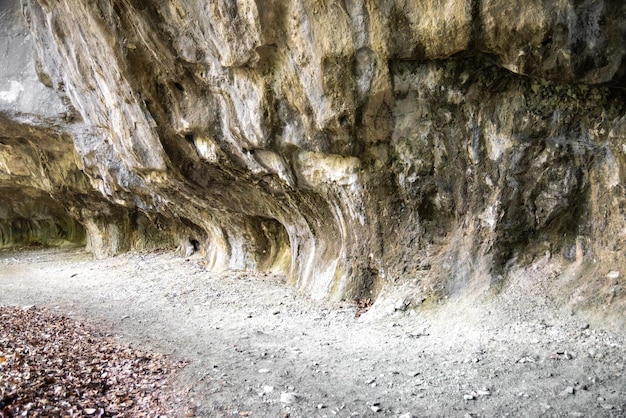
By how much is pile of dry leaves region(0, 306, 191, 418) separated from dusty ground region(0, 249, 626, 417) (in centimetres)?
34

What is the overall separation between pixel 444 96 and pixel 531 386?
405 centimetres

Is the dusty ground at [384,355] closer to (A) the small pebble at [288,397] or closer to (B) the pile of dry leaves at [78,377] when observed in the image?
(A) the small pebble at [288,397]

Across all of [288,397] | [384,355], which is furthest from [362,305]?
[288,397]

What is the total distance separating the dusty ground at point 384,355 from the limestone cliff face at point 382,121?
0.72m

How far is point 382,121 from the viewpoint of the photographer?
791cm

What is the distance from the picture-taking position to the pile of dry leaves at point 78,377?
512cm

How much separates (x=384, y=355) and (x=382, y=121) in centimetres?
352

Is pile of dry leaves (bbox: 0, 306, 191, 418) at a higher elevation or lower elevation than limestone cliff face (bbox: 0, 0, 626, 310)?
lower

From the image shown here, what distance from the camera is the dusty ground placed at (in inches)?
195

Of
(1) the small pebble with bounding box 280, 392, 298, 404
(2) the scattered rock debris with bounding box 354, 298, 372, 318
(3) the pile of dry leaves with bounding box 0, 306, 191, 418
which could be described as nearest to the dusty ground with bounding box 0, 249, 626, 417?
(1) the small pebble with bounding box 280, 392, 298, 404

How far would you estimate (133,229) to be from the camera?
766 inches

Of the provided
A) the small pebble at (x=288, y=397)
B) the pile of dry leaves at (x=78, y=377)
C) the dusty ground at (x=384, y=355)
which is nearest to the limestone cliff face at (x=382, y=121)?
the dusty ground at (x=384, y=355)

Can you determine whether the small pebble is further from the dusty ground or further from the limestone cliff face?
the limestone cliff face

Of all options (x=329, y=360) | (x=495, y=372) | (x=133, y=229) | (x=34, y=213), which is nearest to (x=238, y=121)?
(x=329, y=360)
